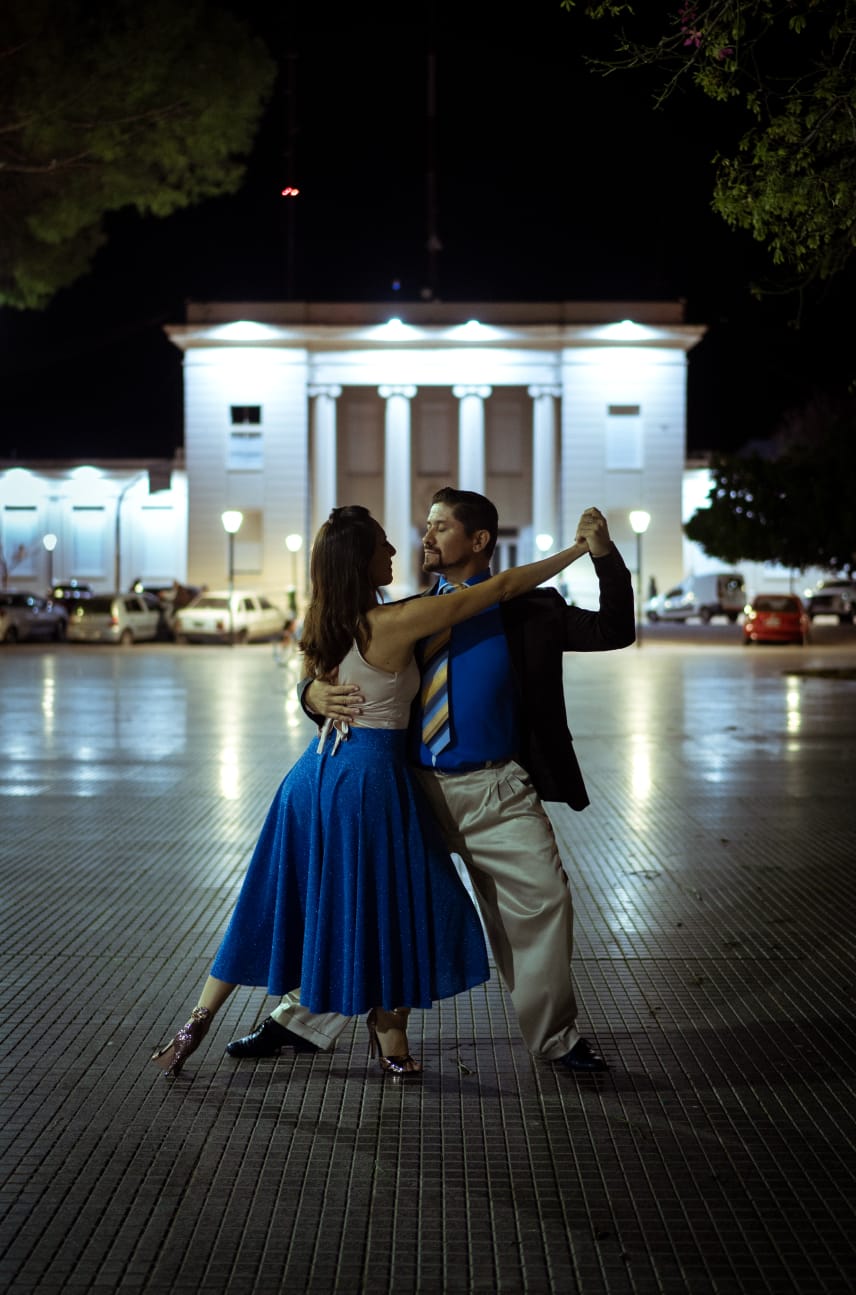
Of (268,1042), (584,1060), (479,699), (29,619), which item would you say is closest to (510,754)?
(479,699)

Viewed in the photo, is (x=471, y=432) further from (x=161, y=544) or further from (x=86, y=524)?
(x=86, y=524)

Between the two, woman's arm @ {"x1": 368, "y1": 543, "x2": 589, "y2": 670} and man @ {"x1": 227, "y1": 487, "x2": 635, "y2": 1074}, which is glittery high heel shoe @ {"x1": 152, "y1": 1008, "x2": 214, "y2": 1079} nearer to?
man @ {"x1": 227, "y1": 487, "x2": 635, "y2": 1074}

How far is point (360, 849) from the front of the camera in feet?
16.4

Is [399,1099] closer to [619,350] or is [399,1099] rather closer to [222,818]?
[222,818]

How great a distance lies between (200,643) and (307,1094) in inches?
1631

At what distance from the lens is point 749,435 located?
8875 cm

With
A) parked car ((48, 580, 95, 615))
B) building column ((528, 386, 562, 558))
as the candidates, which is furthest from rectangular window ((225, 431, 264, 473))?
building column ((528, 386, 562, 558))

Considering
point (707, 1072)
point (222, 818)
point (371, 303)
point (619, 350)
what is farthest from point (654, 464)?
point (707, 1072)

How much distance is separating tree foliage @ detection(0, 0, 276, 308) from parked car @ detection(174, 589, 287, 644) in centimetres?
1694

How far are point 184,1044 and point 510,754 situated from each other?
129 centimetres

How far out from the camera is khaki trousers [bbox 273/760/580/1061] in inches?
200

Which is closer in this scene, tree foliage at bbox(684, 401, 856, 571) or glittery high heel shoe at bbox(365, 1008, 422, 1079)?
glittery high heel shoe at bbox(365, 1008, 422, 1079)

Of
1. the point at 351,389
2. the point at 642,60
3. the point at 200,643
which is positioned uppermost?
the point at 351,389

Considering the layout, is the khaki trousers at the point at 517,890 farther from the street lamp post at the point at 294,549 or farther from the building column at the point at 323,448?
the building column at the point at 323,448
